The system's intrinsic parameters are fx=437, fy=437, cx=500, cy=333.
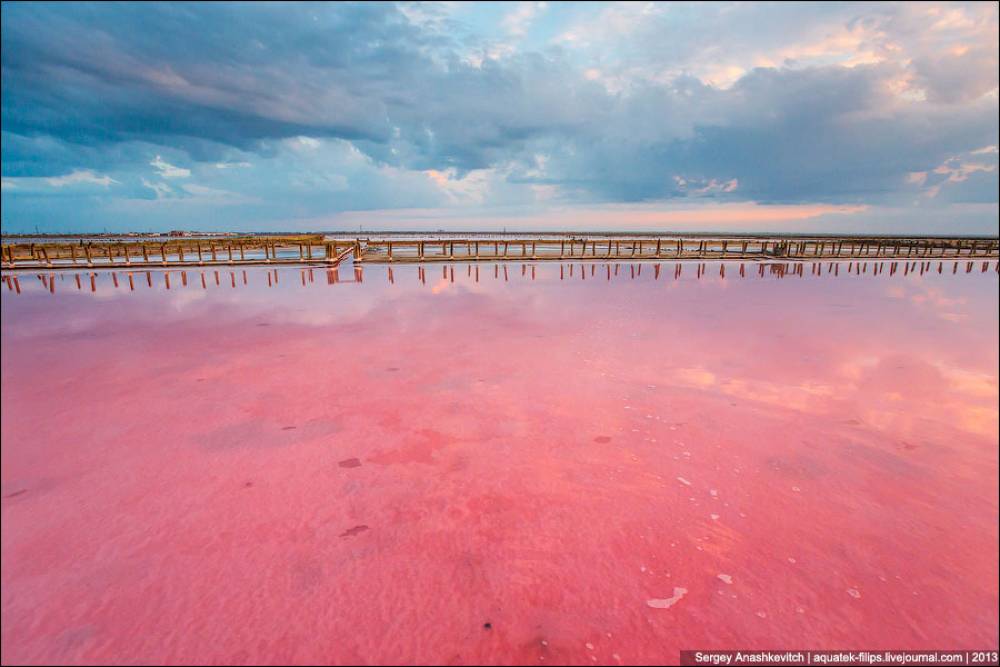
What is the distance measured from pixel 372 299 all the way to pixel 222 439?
40.9ft

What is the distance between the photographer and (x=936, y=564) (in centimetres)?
429

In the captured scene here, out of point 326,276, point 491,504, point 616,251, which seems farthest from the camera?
point 616,251

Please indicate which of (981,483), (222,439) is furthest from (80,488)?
(981,483)

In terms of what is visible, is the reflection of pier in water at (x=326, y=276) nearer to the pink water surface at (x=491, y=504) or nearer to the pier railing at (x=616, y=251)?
the pier railing at (x=616, y=251)

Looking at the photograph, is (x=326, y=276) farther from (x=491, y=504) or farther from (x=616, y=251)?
(x=616, y=251)

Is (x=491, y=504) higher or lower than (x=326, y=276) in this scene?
lower

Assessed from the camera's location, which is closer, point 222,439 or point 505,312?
point 222,439

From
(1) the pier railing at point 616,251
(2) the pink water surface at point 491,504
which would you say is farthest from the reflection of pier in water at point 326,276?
(2) the pink water surface at point 491,504

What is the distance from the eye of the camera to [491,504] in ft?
16.6

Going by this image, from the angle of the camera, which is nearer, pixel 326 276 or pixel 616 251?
pixel 326 276

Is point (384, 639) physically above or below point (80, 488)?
below

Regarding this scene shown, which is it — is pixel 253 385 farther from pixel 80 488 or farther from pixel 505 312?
pixel 505 312

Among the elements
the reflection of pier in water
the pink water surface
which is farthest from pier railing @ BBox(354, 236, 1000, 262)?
the pink water surface

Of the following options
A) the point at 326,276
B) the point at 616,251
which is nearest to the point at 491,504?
the point at 326,276
